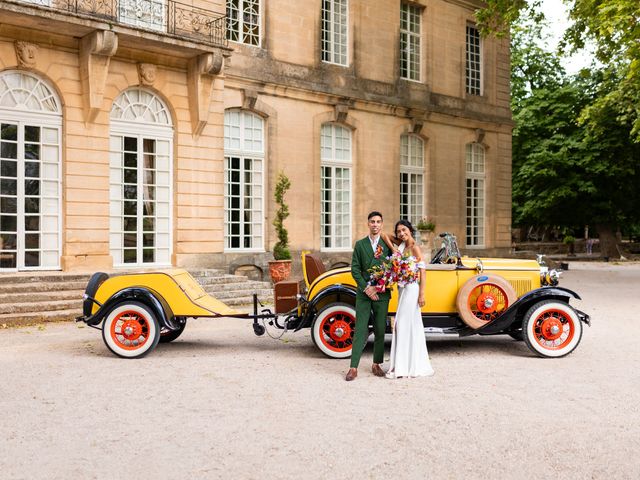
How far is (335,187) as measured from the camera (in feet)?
64.6

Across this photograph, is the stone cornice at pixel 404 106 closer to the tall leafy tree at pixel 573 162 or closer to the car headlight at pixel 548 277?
the tall leafy tree at pixel 573 162

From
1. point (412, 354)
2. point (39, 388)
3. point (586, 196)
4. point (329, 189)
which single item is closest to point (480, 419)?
point (412, 354)

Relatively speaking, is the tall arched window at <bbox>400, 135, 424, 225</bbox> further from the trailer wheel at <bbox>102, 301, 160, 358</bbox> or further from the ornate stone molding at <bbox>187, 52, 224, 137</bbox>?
the trailer wheel at <bbox>102, 301, 160, 358</bbox>

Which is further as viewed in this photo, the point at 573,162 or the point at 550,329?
the point at 573,162

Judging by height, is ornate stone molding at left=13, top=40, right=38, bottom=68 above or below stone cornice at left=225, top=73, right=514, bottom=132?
below

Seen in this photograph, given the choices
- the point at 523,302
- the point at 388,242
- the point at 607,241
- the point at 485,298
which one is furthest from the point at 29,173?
the point at 607,241

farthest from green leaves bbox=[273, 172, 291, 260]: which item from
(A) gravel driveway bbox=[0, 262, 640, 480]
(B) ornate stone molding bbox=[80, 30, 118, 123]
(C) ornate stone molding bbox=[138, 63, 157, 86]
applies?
(A) gravel driveway bbox=[0, 262, 640, 480]

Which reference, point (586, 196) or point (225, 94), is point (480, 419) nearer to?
point (225, 94)

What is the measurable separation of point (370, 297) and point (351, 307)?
1.14 meters

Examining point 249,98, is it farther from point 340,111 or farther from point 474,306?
point 474,306

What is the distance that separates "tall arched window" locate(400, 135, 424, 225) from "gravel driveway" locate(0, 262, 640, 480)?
12683mm

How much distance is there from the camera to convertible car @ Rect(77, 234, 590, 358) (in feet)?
27.9

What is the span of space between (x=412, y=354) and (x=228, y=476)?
342 centimetres

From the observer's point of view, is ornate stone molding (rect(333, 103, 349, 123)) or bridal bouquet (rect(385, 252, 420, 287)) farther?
ornate stone molding (rect(333, 103, 349, 123))
